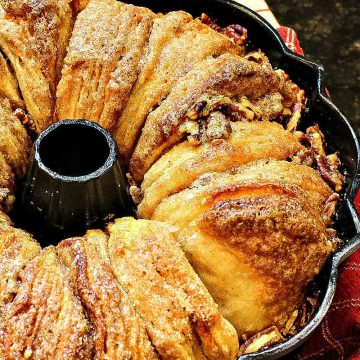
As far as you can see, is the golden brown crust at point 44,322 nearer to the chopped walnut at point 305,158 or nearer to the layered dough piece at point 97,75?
the layered dough piece at point 97,75

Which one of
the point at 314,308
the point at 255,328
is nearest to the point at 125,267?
the point at 255,328

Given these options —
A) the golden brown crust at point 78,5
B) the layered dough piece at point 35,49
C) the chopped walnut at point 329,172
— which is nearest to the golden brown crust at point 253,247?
the chopped walnut at point 329,172

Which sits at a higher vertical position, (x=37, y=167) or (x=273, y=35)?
(x=273, y=35)

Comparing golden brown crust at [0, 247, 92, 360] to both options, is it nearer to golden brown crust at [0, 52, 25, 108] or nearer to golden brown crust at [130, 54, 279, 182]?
golden brown crust at [130, 54, 279, 182]

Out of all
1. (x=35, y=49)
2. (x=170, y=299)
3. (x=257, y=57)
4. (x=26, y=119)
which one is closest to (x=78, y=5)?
(x=35, y=49)

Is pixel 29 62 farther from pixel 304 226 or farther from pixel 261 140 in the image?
pixel 304 226

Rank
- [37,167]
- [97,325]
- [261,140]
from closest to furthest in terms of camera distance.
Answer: [97,325], [37,167], [261,140]
